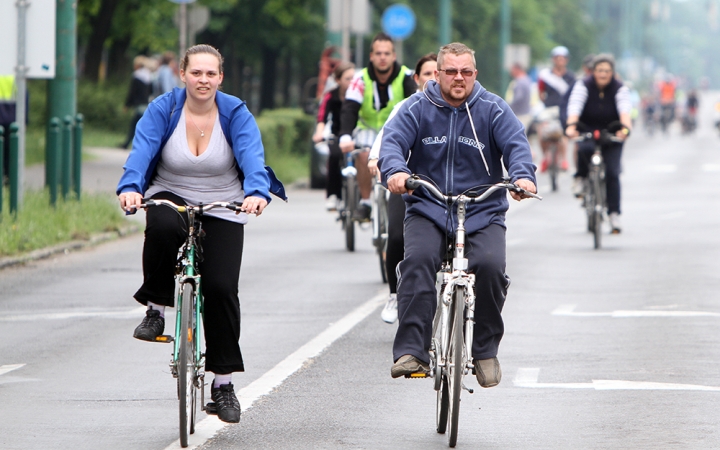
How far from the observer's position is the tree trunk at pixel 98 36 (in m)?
33.4

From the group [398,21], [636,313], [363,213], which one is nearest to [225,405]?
[636,313]

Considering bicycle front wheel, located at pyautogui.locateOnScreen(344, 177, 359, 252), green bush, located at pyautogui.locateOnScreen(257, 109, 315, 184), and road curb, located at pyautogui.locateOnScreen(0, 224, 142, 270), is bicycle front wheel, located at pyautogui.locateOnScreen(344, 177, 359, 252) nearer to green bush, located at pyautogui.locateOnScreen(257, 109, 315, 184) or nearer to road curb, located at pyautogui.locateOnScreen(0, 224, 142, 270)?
road curb, located at pyautogui.locateOnScreen(0, 224, 142, 270)

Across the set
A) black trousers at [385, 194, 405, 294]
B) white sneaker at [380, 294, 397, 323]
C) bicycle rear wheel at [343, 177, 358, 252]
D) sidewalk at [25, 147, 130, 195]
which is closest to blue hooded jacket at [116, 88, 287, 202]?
black trousers at [385, 194, 405, 294]

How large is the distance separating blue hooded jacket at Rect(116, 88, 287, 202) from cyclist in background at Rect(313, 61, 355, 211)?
284 inches

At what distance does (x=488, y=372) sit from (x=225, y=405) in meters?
1.13

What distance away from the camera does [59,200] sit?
52.3ft

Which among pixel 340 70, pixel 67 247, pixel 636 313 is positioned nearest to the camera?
pixel 636 313

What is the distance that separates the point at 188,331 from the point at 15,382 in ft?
6.69

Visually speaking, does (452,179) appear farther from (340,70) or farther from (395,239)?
(340,70)

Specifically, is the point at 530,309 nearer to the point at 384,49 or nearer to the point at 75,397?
the point at 384,49

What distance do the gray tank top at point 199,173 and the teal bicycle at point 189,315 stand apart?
0.44 ft

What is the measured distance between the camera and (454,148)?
6.66m

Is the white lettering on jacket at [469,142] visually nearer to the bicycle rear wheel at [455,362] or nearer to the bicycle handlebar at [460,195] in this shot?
the bicycle handlebar at [460,195]

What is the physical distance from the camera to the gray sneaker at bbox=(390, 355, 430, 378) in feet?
21.3
